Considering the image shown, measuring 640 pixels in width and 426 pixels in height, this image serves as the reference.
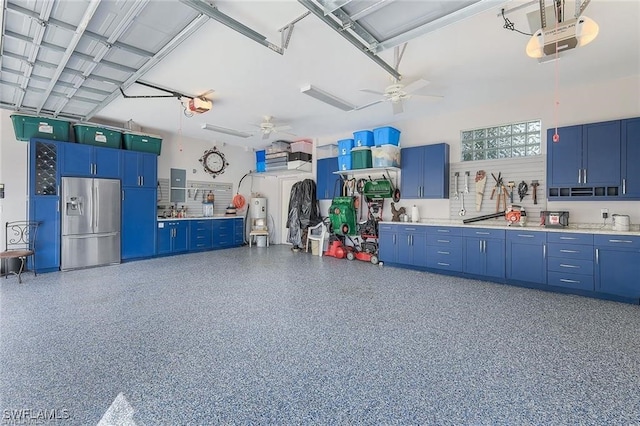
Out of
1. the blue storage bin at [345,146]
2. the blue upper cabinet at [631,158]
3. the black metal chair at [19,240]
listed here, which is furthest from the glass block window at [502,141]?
the black metal chair at [19,240]

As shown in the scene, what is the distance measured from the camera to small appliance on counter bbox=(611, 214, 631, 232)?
3.89 meters

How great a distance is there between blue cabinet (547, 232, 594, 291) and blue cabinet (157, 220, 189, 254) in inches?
287

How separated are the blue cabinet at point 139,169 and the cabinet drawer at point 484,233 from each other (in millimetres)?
6530

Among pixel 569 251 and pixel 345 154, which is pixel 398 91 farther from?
pixel 569 251

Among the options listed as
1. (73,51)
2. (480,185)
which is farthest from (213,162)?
(480,185)

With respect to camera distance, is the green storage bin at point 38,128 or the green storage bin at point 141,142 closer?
the green storage bin at point 38,128

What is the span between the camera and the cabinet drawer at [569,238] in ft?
13.1

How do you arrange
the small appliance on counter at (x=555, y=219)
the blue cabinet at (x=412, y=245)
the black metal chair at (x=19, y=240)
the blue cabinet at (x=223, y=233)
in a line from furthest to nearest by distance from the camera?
the blue cabinet at (x=223, y=233) → the blue cabinet at (x=412, y=245) → the black metal chair at (x=19, y=240) → the small appliance on counter at (x=555, y=219)

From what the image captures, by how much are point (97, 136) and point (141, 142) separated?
0.79 meters

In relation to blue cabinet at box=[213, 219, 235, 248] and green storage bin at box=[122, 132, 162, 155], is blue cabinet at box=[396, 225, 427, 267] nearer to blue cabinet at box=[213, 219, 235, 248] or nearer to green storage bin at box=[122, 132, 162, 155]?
blue cabinet at box=[213, 219, 235, 248]

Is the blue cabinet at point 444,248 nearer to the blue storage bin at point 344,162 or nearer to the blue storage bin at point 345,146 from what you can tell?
the blue storage bin at point 344,162

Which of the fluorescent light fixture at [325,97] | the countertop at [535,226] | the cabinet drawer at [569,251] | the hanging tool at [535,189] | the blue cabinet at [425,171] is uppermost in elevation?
the fluorescent light fixture at [325,97]

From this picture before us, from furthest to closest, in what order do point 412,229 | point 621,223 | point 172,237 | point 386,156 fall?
1. point 172,237
2. point 386,156
3. point 412,229
4. point 621,223

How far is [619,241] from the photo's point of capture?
3787 millimetres
